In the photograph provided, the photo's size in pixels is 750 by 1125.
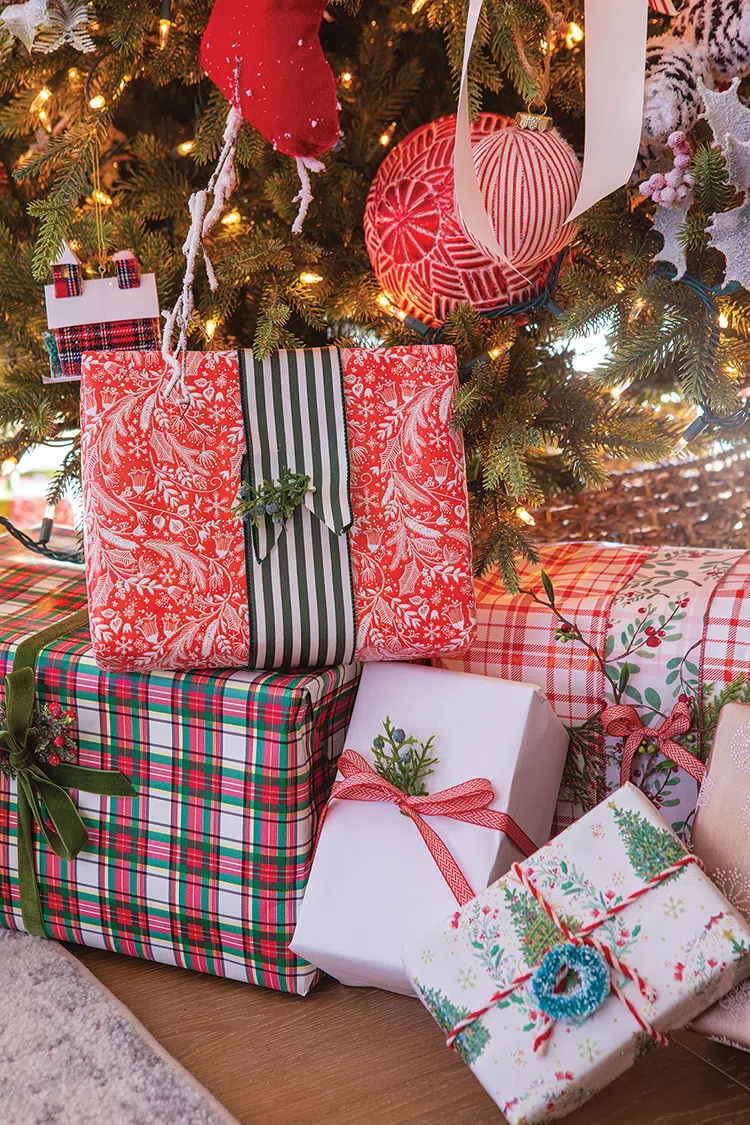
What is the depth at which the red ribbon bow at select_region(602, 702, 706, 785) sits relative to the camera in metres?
0.91

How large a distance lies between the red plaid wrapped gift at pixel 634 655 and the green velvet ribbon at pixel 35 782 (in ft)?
1.27

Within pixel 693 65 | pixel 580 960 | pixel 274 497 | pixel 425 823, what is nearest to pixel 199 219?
pixel 274 497

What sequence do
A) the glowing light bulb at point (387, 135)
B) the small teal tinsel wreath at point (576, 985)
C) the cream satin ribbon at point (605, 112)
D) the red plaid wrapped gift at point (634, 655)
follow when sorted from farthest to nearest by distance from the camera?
the glowing light bulb at point (387, 135), the red plaid wrapped gift at point (634, 655), the cream satin ribbon at point (605, 112), the small teal tinsel wreath at point (576, 985)

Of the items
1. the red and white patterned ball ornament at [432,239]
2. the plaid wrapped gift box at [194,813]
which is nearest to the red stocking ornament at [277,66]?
the red and white patterned ball ornament at [432,239]

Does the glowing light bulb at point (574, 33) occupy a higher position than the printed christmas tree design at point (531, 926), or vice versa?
the glowing light bulb at point (574, 33)

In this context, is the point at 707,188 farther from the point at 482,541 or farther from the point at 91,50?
the point at 91,50

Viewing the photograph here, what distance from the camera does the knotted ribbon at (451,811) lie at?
86 centimetres

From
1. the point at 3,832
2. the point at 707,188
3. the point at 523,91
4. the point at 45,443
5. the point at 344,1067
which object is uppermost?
the point at 523,91

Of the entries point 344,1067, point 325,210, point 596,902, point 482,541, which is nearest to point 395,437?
point 482,541

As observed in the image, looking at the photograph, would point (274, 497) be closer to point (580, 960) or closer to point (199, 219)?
point (199, 219)

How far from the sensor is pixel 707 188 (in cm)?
90

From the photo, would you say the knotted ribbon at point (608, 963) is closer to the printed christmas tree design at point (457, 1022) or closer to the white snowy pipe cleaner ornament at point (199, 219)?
the printed christmas tree design at point (457, 1022)

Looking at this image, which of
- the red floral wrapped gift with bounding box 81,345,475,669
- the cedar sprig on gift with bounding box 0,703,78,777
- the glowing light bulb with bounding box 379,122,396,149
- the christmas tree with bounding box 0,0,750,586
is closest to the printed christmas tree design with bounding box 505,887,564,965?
the red floral wrapped gift with bounding box 81,345,475,669

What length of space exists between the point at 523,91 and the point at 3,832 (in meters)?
0.91
